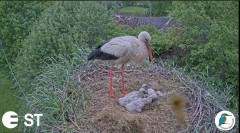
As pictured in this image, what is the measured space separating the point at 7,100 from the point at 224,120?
527 centimetres

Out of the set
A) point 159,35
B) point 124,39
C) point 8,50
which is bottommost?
point 8,50

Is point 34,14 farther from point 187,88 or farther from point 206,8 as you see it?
point 187,88

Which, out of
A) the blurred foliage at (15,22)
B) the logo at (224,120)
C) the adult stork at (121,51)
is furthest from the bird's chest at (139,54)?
the blurred foliage at (15,22)

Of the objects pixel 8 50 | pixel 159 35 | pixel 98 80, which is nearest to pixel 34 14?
pixel 8 50

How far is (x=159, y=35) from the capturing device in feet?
25.5

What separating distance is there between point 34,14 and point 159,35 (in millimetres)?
3133

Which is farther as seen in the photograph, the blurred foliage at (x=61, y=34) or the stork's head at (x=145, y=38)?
the blurred foliage at (x=61, y=34)

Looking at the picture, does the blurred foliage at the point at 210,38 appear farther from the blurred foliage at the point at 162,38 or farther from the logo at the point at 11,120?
the logo at the point at 11,120

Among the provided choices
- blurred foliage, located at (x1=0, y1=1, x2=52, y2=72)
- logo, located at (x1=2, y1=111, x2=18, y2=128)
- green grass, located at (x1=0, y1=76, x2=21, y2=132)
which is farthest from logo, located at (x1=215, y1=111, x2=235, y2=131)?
blurred foliage, located at (x1=0, y1=1, x2=52, y2=72)

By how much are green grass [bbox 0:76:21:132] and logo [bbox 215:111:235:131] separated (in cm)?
344

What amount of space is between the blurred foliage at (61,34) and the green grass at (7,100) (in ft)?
2.56

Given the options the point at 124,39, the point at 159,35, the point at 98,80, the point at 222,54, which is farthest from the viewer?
the point at 159,35

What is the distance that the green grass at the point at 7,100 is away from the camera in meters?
7.32

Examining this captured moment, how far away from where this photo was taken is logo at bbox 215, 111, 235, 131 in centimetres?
446
